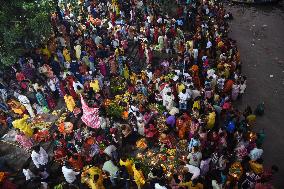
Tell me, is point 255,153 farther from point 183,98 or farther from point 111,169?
point 111,169

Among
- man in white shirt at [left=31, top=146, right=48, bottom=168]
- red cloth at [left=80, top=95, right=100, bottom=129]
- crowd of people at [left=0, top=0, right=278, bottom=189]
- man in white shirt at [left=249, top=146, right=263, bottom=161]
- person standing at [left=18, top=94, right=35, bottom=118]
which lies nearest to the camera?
man in white shirt at [left=249, top=146, right=263, bottom=161]

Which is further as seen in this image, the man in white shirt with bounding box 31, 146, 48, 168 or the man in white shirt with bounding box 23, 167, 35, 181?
the man in white shirt with bounding box 31, 146, 48, 168

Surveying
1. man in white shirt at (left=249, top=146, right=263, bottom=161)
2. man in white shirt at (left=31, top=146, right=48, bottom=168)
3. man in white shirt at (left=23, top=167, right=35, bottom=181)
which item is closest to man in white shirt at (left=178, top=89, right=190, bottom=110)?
man in white shirt at (left=249, top=146, right=263, bottom=161)

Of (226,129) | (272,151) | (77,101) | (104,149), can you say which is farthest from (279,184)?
(77,101)

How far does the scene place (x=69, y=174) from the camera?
34.5 ft

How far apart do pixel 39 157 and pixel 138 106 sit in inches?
171

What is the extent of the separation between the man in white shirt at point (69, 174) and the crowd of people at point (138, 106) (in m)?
0.05

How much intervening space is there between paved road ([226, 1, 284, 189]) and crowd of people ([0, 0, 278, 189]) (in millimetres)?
736

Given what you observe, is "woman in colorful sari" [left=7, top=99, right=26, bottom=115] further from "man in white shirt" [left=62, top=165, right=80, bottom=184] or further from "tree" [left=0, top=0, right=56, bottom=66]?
"man in white shirt" [left=62, top=165, right=80, bottom=184]

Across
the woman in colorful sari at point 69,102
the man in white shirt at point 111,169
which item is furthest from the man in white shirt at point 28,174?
the woman in colorful sari at point 69,102

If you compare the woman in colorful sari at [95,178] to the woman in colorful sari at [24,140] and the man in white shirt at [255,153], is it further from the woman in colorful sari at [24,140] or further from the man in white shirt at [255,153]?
the man in white shirt at [255,153]

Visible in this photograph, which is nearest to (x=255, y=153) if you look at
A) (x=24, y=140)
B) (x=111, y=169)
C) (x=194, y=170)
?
(x=194, y=170)

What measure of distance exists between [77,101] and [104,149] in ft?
12.3

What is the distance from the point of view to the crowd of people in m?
10.8
